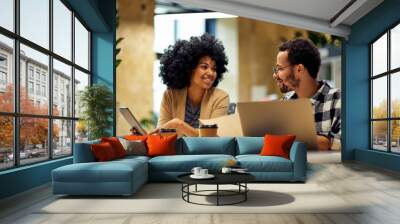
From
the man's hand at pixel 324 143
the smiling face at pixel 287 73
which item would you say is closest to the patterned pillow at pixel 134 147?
the man's hand at pixel 324 143

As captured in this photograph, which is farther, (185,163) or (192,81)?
(192,81)

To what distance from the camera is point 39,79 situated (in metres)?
5.67

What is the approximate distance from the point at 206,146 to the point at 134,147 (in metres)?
1.06

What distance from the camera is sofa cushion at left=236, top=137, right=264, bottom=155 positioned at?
235 inches

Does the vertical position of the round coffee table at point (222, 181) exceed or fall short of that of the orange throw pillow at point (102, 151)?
it falls short

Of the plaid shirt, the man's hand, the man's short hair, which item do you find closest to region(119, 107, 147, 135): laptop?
the man's hand

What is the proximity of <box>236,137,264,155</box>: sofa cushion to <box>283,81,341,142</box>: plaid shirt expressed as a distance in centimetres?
265

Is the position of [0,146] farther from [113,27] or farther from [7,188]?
[113,27]

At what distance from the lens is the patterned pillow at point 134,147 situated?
231 inches

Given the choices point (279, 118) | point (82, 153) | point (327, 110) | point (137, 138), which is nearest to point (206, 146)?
point (137, 138)

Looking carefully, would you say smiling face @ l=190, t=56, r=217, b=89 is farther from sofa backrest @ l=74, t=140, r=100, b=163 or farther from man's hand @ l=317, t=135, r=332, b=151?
sofa backrest @ l=74, t=140, r=100, b=163

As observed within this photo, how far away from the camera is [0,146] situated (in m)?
4.47

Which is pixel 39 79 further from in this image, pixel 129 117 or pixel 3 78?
pixel 129 117

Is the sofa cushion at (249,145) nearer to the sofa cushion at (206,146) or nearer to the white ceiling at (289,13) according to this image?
the sofa cushion at (206,146)
